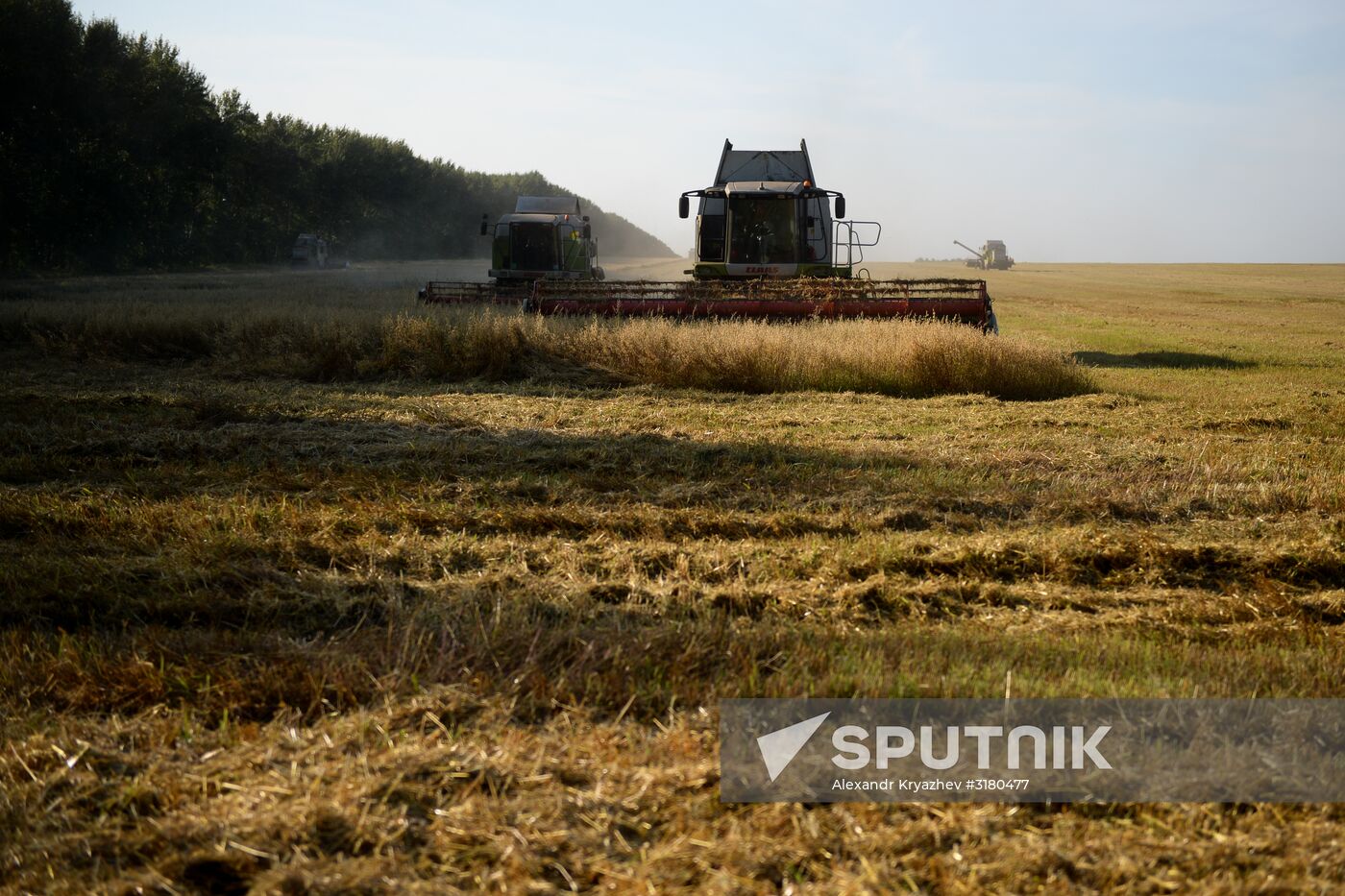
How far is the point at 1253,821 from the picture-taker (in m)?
2.80

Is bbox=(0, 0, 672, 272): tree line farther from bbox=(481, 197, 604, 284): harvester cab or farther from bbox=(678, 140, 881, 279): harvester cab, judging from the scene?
bbox=(678, 140, 881, 279): harvester cab

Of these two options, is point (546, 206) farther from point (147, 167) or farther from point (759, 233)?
point (147, 167)

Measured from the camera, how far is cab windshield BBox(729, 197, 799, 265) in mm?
18656

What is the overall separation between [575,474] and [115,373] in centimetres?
824

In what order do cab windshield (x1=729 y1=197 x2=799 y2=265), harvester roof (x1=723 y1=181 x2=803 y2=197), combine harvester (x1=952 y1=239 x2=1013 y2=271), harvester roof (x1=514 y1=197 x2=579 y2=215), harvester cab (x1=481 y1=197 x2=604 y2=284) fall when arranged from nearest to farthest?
harvester roof (x1=723 y1=181 x2=803 y2=197) < cab windshield (x1=729 y1=197 x2=799 y2=265) < harvester cab (x1=481 y1=197 x2=604 y2=284) < harvester roof (x1=514 y1=197 x2=579 y2=215) < combine harvester (x1=952 y1=239 x2=1013 y2=271)

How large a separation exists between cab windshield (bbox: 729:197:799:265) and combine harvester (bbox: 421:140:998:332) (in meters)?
0.02

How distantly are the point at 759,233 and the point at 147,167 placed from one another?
3765 centimetres

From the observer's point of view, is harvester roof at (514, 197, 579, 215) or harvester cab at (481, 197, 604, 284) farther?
harvester roof at (514, 197, 579, 215)

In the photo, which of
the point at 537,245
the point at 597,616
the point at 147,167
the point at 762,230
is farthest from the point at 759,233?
the point at 147,167

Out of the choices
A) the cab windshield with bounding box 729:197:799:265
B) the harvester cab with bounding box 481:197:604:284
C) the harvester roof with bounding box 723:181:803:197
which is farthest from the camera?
the harvester cab with bounding box 481:197:604:284

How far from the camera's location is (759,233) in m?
18.7

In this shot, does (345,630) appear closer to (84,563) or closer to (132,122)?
(84,563)

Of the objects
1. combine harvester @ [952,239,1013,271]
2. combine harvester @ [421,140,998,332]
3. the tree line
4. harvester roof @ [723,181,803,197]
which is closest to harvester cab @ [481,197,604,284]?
combine harvester @ [421,140,998,332]

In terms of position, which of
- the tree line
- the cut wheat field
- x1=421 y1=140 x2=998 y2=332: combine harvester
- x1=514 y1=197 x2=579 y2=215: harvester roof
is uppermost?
the tree line
